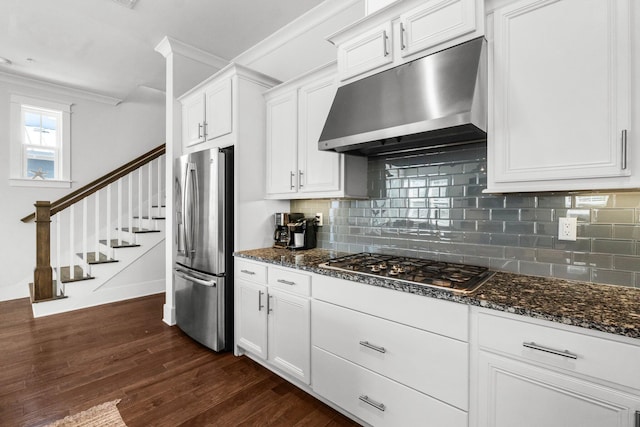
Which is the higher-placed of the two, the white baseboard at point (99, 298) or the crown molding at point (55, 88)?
the crown molding at point (55, 88)

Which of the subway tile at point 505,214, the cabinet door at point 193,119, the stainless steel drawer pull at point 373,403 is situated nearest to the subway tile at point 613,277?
the subway tile at point 505,214

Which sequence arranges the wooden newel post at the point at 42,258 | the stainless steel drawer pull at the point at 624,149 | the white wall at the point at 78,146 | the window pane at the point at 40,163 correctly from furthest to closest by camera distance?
the window pane at the point at 40,163, the white wall at the point at 78,146, the wooden newel post at the point at 42,258, the stainless steel drawer pull at the point at 624,149

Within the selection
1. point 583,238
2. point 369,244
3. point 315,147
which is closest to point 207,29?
point 315,147

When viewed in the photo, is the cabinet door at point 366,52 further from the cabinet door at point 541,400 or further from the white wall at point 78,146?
the white wall at point 78,146

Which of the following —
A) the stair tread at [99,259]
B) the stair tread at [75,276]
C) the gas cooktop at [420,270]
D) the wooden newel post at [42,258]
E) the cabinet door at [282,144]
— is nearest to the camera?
the gas cooktop at [420,270]

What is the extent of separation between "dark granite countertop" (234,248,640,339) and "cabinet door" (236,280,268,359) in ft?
2.65

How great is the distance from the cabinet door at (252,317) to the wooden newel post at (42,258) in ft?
8.58

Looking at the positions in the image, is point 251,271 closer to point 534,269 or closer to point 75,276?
point 534,269

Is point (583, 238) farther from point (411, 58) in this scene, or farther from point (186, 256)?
point (186, 256)

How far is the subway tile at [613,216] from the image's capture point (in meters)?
1.41

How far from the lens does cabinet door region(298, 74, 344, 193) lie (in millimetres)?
2264

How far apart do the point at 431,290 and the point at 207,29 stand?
3.24 meters

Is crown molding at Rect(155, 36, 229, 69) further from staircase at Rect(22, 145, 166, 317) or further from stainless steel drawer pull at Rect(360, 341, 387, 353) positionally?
stainless steel drawer pull at Rect(360, 341, 387, 353)

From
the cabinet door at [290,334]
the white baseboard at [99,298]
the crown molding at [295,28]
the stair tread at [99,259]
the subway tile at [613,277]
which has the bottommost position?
the white baseboard at [99,298]
